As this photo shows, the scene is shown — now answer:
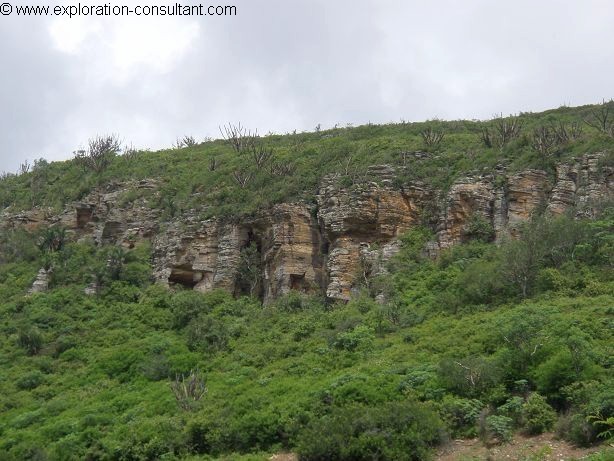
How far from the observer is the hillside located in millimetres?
21688

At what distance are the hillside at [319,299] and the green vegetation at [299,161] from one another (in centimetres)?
18

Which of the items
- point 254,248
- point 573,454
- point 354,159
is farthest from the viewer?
point 354,159

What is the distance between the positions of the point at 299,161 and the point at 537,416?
82.4 feet

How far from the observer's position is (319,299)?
34.0m

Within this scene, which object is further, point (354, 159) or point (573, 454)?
point (354, 159)

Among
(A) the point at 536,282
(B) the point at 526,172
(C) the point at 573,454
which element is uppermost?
(B) the point at 526,172

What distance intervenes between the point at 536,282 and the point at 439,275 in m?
4.30

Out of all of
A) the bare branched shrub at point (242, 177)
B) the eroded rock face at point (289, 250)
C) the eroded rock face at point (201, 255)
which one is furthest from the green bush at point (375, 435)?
the bare branched shrub at point (242, 177)

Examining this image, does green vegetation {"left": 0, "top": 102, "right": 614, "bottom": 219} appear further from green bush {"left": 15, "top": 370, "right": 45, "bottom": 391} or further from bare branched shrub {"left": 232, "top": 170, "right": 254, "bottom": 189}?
Result: green bush {"left": 15, "top": 370, "right": 45, "bottom": 391}

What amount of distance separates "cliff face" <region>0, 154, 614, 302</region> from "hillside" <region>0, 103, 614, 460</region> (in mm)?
105

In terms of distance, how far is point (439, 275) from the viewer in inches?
1268

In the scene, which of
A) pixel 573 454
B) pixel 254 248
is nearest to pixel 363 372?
pixel 573 454

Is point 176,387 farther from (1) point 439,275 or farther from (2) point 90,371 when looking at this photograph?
(1) point 439,275

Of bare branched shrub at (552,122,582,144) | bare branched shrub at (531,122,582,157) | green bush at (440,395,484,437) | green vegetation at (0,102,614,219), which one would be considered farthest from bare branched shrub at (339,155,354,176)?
green bush at (440,395,484,437)
